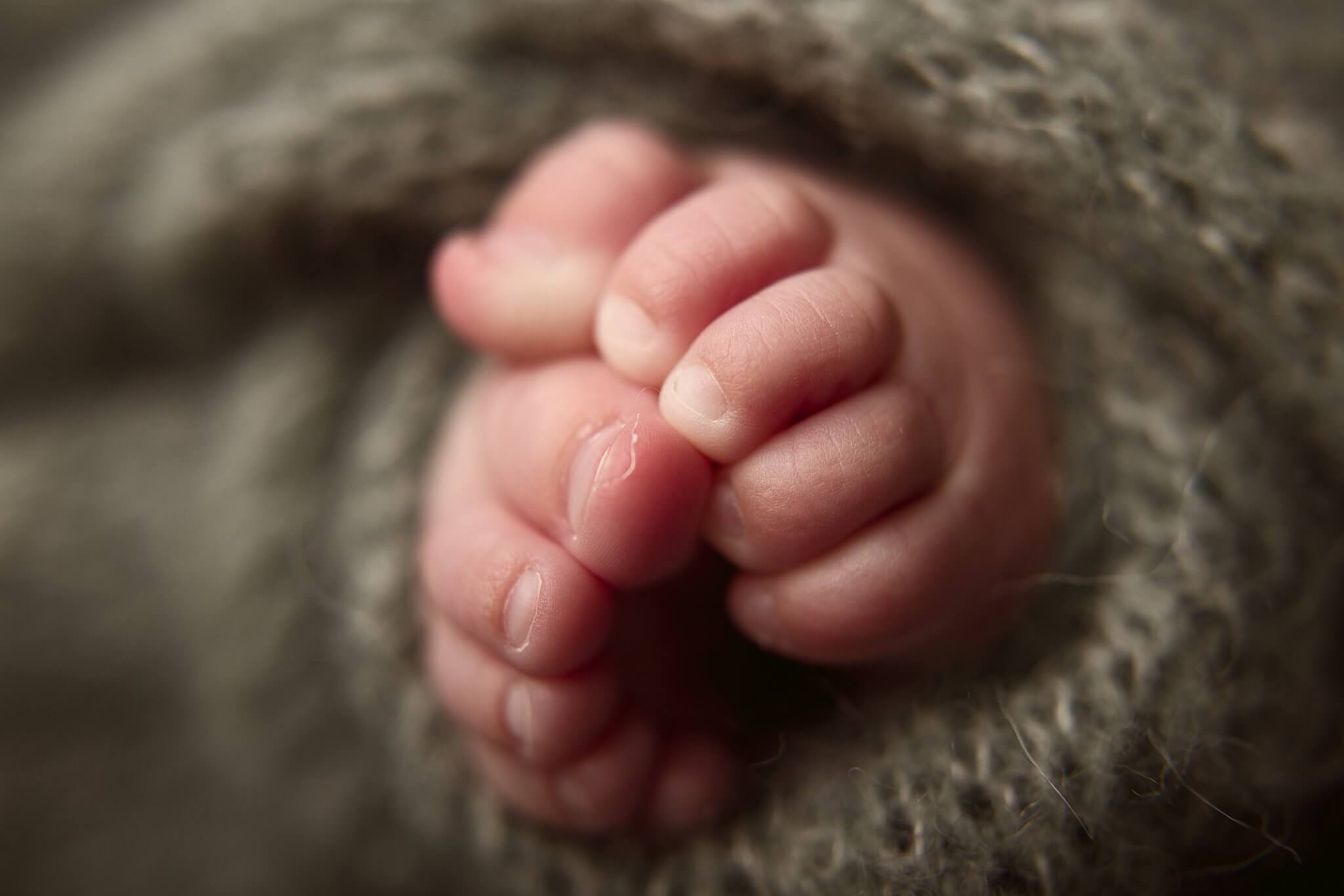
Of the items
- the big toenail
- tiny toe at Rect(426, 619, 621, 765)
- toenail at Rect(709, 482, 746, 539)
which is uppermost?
the big toenail

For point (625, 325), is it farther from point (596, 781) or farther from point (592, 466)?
point (596, 781)

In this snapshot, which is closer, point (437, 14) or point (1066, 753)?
point (1066, 753)

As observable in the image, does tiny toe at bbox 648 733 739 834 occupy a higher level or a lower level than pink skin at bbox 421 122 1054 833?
lower

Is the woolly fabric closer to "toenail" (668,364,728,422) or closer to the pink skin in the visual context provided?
the pink skin

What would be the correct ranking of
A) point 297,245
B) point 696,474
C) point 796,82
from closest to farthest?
point 696,474
point 796,82
point 297,245

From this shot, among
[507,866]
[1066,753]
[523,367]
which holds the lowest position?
[507,866]

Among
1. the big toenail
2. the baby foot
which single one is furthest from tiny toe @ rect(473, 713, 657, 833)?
the big toenail

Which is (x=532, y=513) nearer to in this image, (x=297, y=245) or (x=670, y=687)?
(x=670, y=687)

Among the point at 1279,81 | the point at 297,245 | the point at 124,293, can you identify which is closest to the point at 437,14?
the point at 297,245
